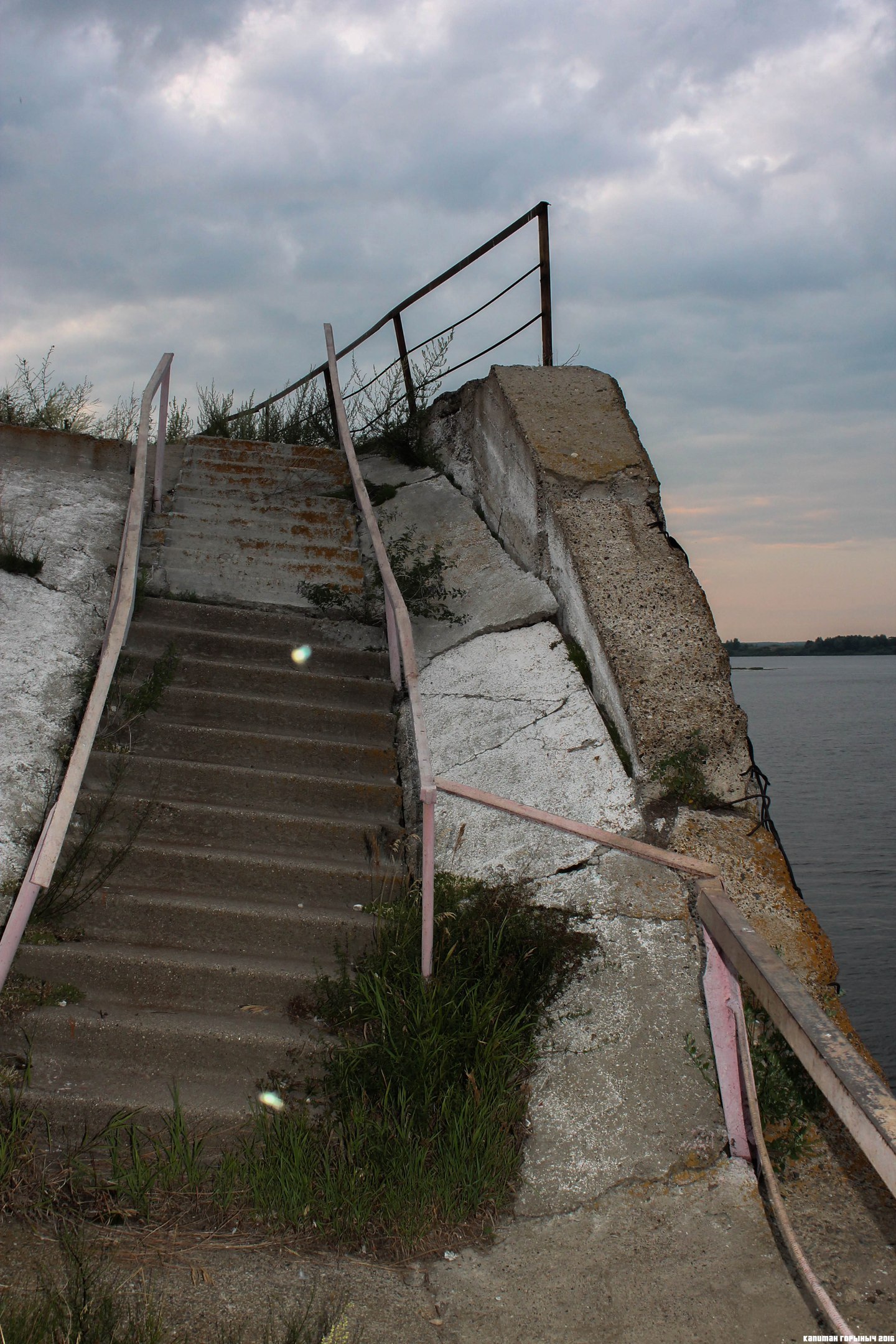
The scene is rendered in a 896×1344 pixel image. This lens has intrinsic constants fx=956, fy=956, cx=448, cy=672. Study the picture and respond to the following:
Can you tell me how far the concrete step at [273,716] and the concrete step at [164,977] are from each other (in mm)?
1404

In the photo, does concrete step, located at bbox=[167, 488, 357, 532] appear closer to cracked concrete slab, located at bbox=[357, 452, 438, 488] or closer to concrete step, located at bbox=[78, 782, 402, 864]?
cracked concrete slab, located at bbox=[357, 452, 438, 488]

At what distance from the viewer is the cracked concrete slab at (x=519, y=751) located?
12.5 feet

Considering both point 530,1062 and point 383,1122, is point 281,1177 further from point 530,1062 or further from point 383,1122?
point 530,1062

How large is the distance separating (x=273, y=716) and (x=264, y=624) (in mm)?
855

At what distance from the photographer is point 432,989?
305 cm

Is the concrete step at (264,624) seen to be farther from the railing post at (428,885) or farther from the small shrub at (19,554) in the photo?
the railing post at (428,885)

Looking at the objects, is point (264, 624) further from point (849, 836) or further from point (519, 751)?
point (849, 836)

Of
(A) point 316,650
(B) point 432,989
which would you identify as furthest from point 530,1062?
(A) point 316,650

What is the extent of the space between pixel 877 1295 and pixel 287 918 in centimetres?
215

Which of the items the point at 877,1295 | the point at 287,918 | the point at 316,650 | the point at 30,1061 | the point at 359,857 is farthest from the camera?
the point at 316,650

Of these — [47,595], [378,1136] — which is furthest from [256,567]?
[378,1136]

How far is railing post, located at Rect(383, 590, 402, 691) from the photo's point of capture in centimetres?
493

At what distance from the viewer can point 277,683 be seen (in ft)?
16.0

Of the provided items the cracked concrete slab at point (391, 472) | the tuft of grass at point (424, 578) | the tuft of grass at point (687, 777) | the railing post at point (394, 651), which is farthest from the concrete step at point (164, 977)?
the cracked concrete slab at point (391, 472)
